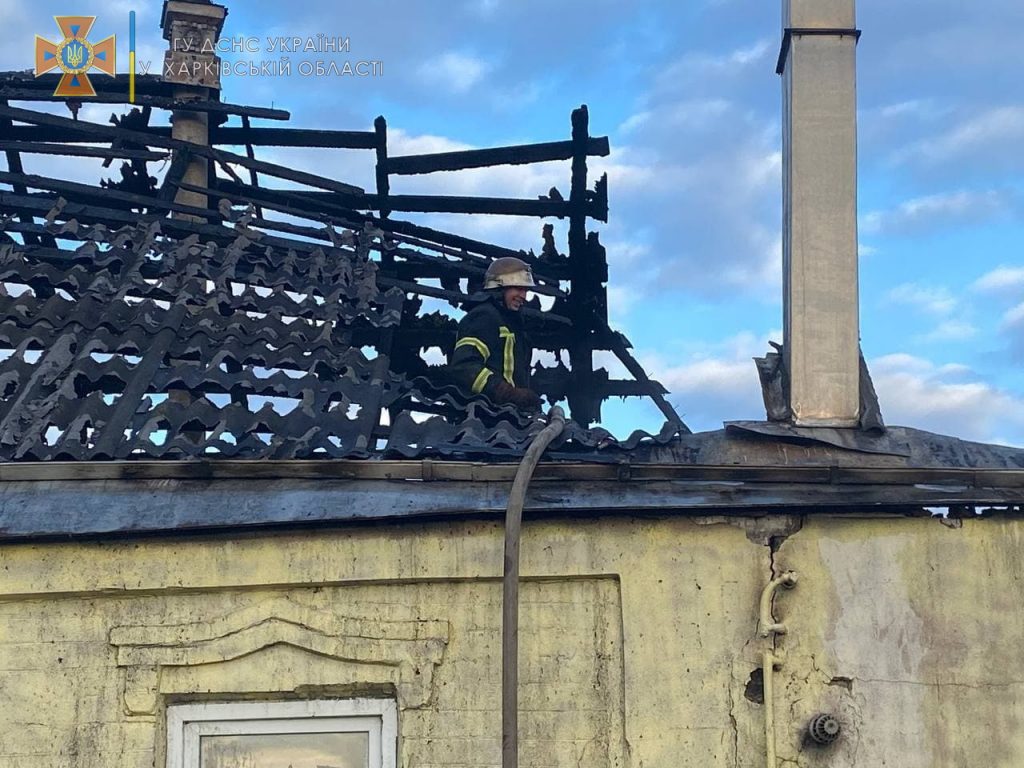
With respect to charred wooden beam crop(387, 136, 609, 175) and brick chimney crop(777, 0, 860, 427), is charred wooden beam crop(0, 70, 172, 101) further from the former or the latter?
brick chimney crop(777, 0, 860, 427)

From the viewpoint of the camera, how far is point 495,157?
12445mm

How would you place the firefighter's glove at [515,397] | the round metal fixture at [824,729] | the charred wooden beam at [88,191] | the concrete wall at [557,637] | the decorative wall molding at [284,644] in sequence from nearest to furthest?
the round metal fixture at [824,729], the concrete wall at [557,637], the decorative wall molding at [284,644], the firefighter's glove at [515,397], the charred wooden beam at [88,191]

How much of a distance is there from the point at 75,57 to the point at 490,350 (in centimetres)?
547

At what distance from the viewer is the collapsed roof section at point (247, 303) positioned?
7.18 meters

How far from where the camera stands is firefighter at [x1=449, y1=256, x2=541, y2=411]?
336 inches

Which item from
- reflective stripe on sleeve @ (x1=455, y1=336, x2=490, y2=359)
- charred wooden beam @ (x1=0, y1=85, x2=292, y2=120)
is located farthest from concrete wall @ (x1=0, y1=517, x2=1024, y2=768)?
charred wooden beam @ (x1=0, y1=85, x2=292, y2=120)

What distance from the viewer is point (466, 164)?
12531 mm

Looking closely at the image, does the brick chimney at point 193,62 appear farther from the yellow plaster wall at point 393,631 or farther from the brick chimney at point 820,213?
the yellow plaster wall at point 393,631

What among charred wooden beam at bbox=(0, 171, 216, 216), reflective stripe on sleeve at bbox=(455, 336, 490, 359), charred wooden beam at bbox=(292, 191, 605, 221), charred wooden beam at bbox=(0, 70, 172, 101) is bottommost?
reflective stripe on sleeve at bbox=(455, 336, 490, 359)

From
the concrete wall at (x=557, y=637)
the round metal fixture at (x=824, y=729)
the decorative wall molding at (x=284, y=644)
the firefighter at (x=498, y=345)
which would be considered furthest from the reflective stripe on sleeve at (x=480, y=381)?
the round metal fixture at (x=824, y=729)

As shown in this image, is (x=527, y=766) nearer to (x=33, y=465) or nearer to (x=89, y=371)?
(x=33, y=465)

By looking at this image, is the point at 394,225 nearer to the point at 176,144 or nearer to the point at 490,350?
the point at 176,144

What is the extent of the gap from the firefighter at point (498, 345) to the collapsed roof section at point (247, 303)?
269 mm

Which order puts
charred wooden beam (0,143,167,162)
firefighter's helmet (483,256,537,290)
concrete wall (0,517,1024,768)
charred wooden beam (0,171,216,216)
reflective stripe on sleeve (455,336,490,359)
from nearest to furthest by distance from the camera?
1. concrete wall (0,517,1024,768)
2. reflective stripe on sleeve (455,336,490,359)
3. firefighter's helmet (483,256,537,290)
4. charred wooden beam (0,171,216,216)
5. charred wooden beam (0,143,167,162)
